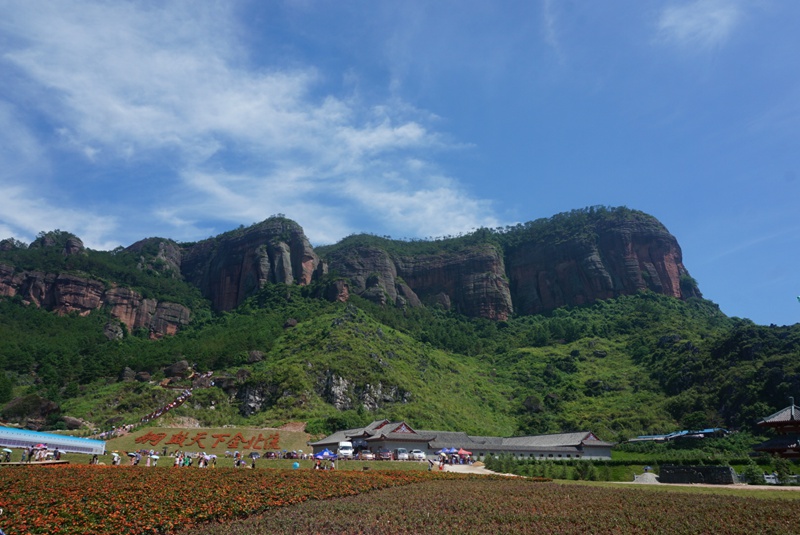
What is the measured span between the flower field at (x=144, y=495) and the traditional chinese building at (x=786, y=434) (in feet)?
75.2

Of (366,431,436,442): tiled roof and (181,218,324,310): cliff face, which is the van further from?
(181,218,324,310): cliff face

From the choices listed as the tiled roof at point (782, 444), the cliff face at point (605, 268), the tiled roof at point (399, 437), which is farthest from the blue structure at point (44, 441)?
the cliff face at point (605, 268)

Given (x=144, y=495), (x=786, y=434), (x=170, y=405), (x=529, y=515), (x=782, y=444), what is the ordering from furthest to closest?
(x=170, y=405), (x=786, y=434), (x=782, y=444), (x=144, y=495), (x=529, y=515)

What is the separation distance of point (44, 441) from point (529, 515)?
39.1 meters

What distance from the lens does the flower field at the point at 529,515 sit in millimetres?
17438

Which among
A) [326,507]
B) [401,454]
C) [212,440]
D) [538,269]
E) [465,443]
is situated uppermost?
[538,269]

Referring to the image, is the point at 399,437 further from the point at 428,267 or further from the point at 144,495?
the point at 428,267

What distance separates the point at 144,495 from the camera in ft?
71.0

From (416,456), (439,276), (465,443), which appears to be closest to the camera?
(416,456)

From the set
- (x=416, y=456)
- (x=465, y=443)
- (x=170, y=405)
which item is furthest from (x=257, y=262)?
(x=416, y=456)

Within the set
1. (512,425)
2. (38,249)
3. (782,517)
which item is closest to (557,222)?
(512,425)

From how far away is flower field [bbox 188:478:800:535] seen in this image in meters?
17.4

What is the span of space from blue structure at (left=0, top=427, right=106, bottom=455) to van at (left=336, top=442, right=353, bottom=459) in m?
20.6

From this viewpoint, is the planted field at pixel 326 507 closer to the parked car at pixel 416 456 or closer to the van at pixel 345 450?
the van at pixel 345 450
